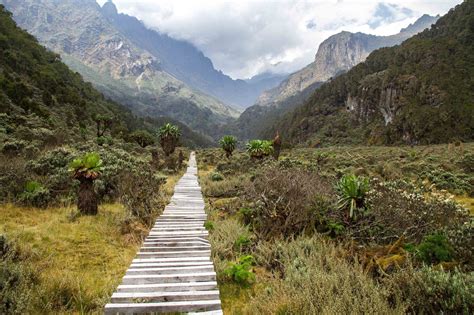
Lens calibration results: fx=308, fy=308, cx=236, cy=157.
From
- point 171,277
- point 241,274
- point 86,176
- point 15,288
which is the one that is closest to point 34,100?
point 86,176

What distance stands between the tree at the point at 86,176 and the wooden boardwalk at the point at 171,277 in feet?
7.77

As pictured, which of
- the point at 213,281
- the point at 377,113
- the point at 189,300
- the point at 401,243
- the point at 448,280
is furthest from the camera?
the point at 377,113

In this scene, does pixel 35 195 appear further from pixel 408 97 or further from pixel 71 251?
pixel 408 97

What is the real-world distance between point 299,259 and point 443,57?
97.4 metres

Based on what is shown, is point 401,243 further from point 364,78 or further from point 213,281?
point 364,78

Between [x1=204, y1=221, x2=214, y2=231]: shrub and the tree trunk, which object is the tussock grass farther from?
[x1=204, y1=221, x2=214, y2=231]: shrub

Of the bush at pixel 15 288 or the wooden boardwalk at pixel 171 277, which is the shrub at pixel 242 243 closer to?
the wooden boardwalk at pixel 171 277

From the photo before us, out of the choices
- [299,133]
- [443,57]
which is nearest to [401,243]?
[443,57]

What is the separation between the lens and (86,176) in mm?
9133

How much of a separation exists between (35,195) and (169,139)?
2759 cm

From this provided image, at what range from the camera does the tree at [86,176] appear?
30.1 ft

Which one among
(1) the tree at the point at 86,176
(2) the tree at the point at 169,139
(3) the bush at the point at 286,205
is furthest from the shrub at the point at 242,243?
(2) the tree at the point at 169,139

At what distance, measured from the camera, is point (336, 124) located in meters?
108

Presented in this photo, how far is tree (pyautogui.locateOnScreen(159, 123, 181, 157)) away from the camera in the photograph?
36531 millimetres
